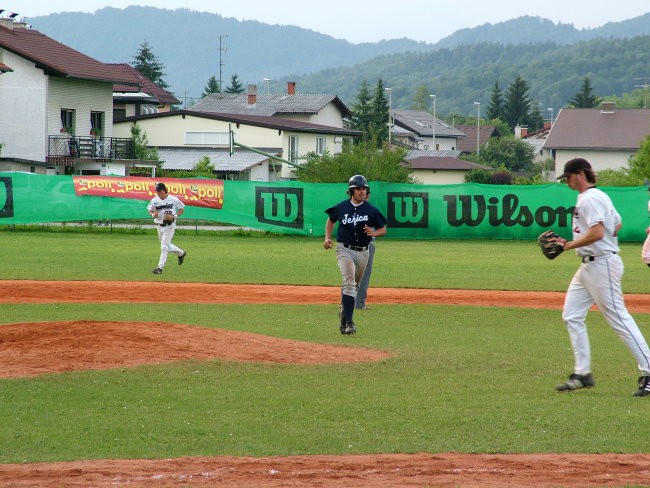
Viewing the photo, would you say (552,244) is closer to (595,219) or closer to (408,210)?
(595,219)

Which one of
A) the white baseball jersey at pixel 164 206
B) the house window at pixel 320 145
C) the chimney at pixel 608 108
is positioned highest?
the chimney at pixel 608 108

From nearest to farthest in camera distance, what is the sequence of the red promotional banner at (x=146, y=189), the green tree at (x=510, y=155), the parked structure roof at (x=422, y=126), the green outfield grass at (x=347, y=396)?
the green outfield grass at (x=347, y=396) → the red promotional banner at (x=146, y=189) → the green tree at (x=510, y=155) → the parked structure roof at (x=422, y=126)

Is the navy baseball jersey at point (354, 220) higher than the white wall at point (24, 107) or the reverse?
the reverse

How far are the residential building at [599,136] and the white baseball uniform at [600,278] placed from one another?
255 feet

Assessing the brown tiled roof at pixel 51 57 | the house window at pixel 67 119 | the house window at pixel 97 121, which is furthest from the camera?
the house window at pixel 97 121

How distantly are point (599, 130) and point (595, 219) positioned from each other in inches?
3310

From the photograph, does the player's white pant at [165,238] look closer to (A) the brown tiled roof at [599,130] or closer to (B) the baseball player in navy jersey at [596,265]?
(B) the baseball player in navy jersey at [596,265]

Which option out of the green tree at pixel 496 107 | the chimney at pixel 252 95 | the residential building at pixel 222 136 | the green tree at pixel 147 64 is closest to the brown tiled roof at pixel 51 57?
the residential building at pixel 222 136

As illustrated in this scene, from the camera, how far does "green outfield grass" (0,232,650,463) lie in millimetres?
7410

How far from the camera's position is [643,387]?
917 cm

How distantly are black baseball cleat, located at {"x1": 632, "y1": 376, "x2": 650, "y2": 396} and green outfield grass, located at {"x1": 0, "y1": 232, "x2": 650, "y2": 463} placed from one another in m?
0.11

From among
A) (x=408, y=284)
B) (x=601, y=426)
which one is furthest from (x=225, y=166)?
(x=601, y=426)

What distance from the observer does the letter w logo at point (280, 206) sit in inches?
1378

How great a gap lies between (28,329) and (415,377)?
4693mm
